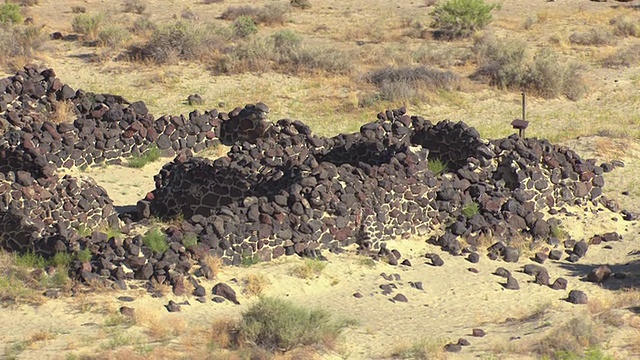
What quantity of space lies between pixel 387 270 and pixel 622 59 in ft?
61.3

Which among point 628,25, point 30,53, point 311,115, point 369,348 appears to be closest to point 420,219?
point 369,348

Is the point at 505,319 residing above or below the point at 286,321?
below

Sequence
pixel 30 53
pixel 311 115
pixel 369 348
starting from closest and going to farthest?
pixel 369 348 → pixel 311 115 → pixel 30 53

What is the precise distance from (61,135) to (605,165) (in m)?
11.3

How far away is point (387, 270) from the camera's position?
57.1ft

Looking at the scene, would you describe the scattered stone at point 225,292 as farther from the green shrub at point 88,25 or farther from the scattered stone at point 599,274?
the green shrub at point 88,25

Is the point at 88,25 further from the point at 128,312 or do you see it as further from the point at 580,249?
the point at 128,312

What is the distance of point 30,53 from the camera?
31750mm

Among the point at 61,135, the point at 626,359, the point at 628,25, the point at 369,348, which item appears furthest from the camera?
the point at 628,25

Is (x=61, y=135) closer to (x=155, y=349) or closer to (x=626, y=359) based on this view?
(x=155, y=349)

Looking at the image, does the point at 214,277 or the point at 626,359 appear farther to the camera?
the point at 214,277

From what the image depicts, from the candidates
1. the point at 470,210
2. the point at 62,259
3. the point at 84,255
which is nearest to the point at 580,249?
the point at 470,210

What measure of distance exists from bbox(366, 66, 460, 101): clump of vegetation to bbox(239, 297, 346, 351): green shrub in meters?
15.4

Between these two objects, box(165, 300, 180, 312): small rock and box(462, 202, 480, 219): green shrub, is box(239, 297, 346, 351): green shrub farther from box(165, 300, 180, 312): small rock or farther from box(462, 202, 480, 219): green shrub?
box(462, 202, 480, 219): green shrub
